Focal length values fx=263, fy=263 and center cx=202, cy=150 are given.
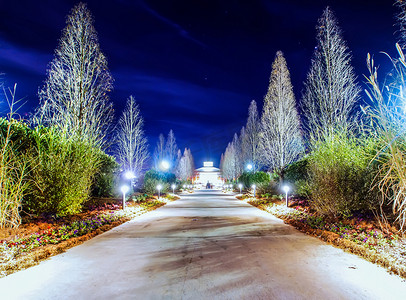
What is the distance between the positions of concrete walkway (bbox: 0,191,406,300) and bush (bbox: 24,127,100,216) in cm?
171

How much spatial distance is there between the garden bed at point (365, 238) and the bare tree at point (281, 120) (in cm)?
1080

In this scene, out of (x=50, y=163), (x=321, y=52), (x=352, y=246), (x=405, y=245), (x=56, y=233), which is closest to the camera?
(x=405, y=245)

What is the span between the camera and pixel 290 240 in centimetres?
602

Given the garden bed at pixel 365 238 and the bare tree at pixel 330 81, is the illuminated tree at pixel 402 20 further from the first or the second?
the garden bed at pixel 365 238

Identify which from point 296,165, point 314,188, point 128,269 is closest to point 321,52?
point 296,165

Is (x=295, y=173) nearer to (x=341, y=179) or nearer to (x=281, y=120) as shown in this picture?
(x=281, y=120)

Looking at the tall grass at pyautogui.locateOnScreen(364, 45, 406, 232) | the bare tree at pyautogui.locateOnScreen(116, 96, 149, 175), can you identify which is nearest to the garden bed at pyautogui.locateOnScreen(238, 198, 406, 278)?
the tall grass at pyautogui.locateOnScreen(364, 45, 406, 232)

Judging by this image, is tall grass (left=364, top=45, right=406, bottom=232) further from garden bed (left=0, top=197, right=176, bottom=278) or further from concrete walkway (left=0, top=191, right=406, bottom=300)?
garden bed (left=0, top=197, right=176, bottom=278)

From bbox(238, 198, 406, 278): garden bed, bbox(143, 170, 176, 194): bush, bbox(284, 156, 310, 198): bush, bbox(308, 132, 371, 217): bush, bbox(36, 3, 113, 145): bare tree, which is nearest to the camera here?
bbox(238, 198, 406, 278): garden bed

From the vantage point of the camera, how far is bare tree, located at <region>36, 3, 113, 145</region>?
1170cm

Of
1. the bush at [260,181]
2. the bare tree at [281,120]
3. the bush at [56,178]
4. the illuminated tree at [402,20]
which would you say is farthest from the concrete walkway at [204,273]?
the bush at [260,181]

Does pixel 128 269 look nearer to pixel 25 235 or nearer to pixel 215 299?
pixel 215 299

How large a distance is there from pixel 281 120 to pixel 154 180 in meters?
11.2

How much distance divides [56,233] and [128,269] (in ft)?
8.85
